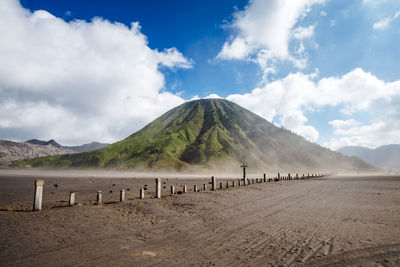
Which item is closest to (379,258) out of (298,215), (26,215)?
(298,215)

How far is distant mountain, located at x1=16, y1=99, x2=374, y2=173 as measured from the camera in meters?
131

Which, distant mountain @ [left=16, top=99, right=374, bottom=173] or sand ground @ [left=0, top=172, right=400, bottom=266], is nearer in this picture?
sand ground @ [left=0, top=172, right=400, bottom=266]

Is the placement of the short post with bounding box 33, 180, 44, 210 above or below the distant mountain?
below

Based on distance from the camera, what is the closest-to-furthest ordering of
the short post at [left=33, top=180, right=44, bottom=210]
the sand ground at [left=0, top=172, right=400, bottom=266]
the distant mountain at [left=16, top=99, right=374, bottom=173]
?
the sand ground at [left=0, top=172, right=400, bottom=266] → the short post at [left=33, top=180, right=44, bottom=210] → the distant mountain at [left=16, top=99, right=374, bottom=173]

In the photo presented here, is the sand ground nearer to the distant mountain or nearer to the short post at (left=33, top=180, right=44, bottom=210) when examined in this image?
the short post at (left=33, top=180, right=44, bottom=210)

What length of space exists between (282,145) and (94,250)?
188 meters

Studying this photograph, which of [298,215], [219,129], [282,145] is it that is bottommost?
[298,215]

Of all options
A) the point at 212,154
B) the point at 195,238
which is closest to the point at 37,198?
the point at 195,238

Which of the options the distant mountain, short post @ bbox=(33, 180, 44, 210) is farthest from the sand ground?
the distant mountain

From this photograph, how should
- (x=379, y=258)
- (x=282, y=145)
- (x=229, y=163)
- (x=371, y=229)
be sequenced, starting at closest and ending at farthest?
(x=379, y=258)
(x=371, y=229)
(x=229, y=163)
(x=282, y=145)

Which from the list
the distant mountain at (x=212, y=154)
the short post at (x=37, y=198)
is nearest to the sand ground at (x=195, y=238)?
the short post at (x=37, y=198)

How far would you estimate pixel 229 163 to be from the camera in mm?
131000

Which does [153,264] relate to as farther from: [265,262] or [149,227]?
[149,227]

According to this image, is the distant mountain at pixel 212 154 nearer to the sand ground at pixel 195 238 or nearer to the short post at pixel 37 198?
the short post at pixel 37 198
